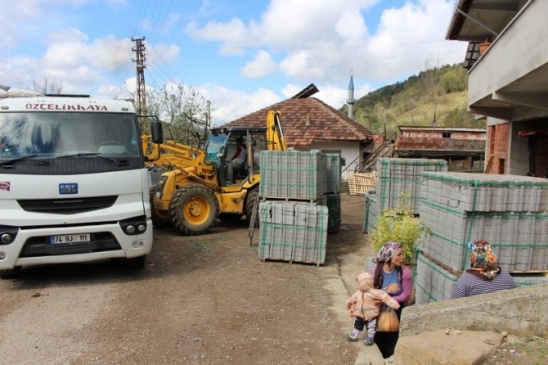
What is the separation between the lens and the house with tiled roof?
24.0 metres

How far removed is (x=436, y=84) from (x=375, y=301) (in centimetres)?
5579

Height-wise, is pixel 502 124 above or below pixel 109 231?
above

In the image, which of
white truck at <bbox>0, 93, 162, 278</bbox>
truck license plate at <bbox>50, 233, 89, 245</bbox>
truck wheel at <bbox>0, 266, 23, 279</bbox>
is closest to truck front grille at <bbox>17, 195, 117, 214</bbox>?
white truck at <bbox>0, 93, 162, 278</bbox>

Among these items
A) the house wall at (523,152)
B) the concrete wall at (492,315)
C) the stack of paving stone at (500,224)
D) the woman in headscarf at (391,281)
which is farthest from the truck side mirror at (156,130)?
the house wall at (523,152)

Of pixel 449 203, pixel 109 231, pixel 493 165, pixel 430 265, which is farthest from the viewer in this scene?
pixel 493 165

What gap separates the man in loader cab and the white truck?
14.6ft

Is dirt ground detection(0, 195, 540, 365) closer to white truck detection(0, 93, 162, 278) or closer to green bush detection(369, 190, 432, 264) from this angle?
white truck detection(0, 93, 162, 278)

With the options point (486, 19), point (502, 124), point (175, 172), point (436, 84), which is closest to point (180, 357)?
point (175, 172)

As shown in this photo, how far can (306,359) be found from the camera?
14.7 ft

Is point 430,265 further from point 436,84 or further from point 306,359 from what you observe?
point 436,84

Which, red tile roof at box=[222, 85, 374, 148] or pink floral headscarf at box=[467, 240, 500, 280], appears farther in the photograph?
red tile roof at box=[222, 85, 374, 148]

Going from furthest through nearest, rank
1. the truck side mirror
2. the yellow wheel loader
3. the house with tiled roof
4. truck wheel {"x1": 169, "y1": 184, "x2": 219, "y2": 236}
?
1. the house with tiled roof
2. the yellow wheel loader
3. truck wheel {"x1": 169, "y1": 184, "x2": 219, "y2": 236}
4. the truck side mirror

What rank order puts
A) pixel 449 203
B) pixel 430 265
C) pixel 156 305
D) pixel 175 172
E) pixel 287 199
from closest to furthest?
pixel 449 203 → pixel 430 265 → pixel 156 305 → pixel 287 199 → pixel 175 172

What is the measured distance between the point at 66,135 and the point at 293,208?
152 inches
